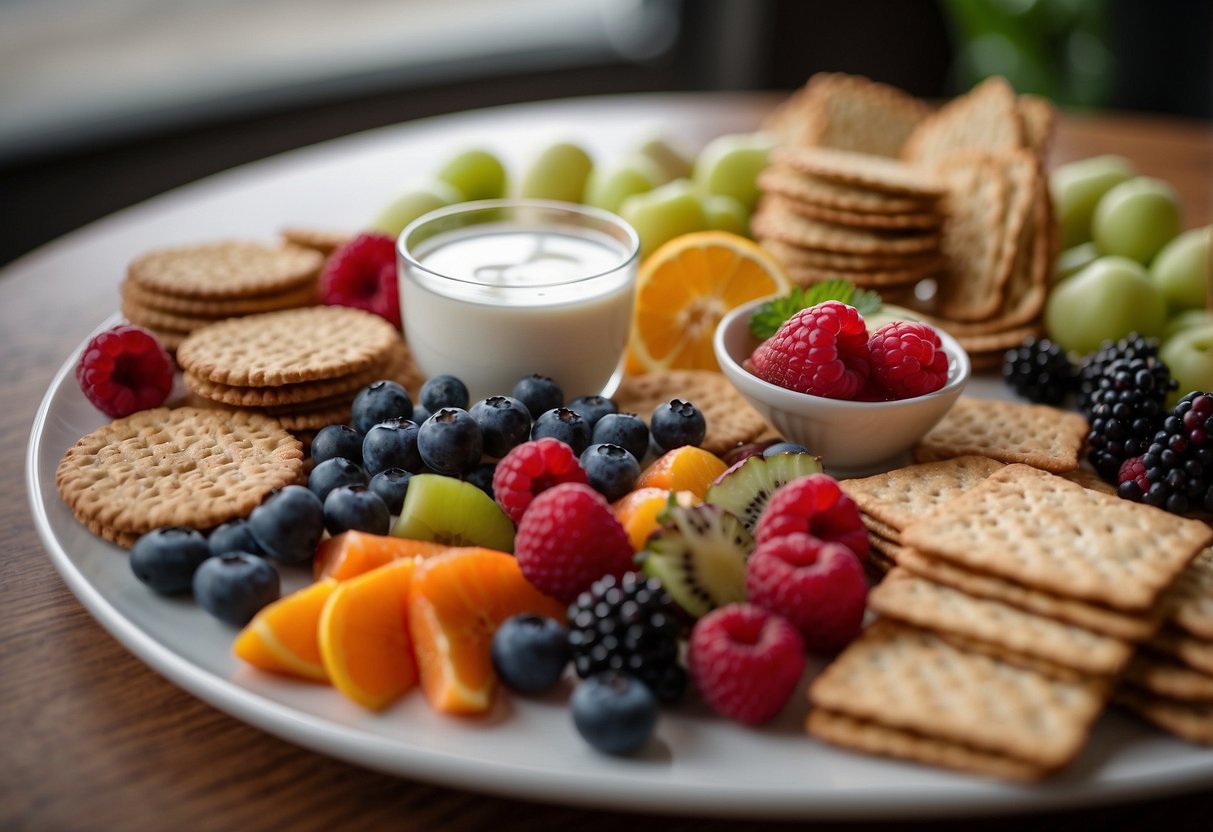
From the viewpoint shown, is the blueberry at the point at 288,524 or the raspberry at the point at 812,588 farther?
the blueberry at the point at 288,524

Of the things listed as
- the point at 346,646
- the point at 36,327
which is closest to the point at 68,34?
the point at 36,327

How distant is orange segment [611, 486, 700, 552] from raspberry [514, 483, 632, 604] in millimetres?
64

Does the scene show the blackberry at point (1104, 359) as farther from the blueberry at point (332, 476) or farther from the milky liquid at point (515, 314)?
the blueberry at point (332, 476)

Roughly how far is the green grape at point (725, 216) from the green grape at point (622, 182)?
15 cm

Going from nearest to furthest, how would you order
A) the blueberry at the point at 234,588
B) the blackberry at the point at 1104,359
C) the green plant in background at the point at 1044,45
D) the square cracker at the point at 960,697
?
the square cracker at the point at 960,697 → the blueberry at the point at 234,588 → the blackberry at the point at 1104,359 → the green plant in background at the point at 1044,45

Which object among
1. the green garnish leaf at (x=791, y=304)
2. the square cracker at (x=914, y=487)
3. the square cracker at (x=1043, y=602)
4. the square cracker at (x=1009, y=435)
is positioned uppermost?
the green garnish leaf at (x=791, y=304)

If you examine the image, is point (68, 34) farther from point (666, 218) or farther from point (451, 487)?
point (451, 487)

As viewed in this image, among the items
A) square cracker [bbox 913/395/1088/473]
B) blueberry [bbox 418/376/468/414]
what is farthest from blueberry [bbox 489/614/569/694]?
square cracker [bbox 913/395/1088/473]

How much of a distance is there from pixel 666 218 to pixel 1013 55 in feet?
10.3

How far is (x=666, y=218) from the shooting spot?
233 centimetres

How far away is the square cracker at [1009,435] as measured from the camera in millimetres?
1722

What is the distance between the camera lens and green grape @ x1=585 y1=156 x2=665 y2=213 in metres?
2.56

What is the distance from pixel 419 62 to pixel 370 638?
4.16 m

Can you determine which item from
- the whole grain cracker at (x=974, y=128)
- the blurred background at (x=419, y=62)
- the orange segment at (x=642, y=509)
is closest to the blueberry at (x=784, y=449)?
the orange segment at (x=642, y=509)
